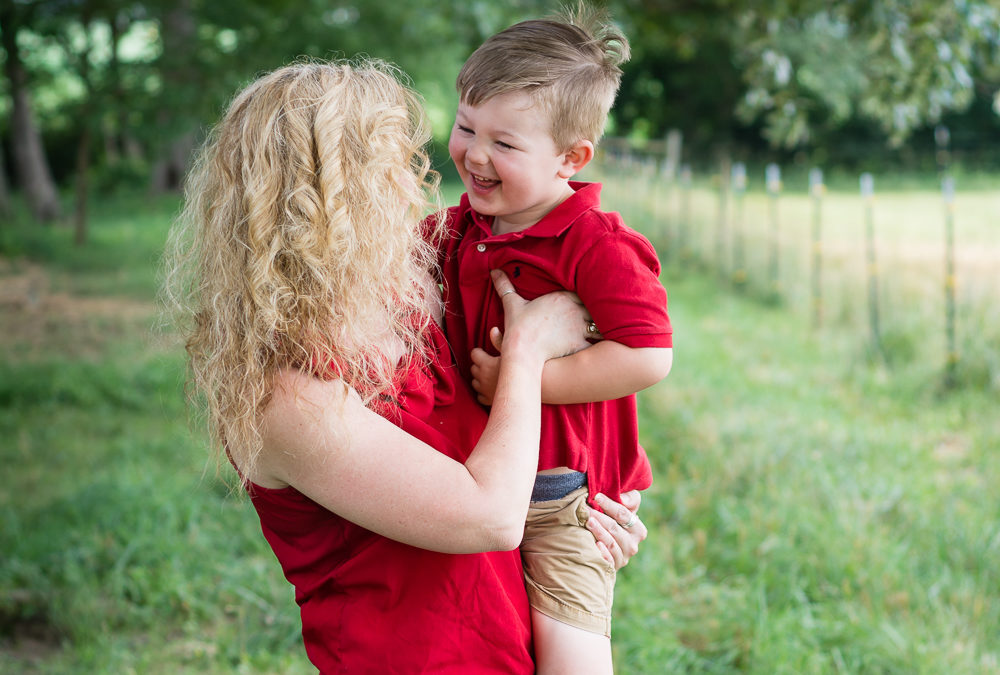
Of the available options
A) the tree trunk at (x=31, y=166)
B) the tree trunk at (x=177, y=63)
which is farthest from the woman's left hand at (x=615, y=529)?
the tree trunk at (x=31, y=166)

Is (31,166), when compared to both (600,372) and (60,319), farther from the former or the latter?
(600,372)

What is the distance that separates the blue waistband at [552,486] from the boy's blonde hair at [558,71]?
644mm

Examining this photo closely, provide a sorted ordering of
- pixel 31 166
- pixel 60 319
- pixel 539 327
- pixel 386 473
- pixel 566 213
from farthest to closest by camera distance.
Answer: pixel 31 166 < pixel 60 319 < pixel 566 213 < pixel 539 327 < pixel 386 473

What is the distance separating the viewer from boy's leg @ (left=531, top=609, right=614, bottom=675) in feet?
5.57

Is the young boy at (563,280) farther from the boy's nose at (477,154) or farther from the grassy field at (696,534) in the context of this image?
the grassy field at (696,534)

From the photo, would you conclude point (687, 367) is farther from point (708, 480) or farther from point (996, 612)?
point (996, 612)

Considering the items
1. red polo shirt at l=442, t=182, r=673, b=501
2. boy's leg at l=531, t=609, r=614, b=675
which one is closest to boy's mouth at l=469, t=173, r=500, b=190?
red polo shirt at l=442, t=182, r=673, b=501

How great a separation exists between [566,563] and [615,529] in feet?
0.44

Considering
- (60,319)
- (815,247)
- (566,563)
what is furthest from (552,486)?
(60,319)

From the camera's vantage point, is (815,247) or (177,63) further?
(177,63)

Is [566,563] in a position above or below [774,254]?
above

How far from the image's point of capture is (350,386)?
1.46 metres

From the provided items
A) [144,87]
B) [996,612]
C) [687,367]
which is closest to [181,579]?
[996,612]

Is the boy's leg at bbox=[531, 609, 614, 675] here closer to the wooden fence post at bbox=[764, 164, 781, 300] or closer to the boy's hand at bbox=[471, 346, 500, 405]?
the boy's hand at bbox=[471, 346, 500, 405]
